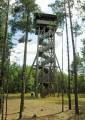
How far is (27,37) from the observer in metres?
24.1

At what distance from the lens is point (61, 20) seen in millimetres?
25297

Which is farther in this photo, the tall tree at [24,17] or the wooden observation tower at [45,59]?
the wooden observation tower at [45,59]

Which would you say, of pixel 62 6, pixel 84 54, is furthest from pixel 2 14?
pixel 84 54

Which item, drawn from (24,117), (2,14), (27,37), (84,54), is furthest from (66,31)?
(84,54)

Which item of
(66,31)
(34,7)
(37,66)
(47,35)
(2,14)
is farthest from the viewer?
(47,35)

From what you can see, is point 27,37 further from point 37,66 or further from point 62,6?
point 37,66

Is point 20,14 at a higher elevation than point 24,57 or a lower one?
higher

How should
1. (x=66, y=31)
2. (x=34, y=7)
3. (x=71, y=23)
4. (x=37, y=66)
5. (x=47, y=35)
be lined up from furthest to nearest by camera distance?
(x=47, y=35) < (x=37, y=66) < (x=66, y=31) < (x=71, y=23) < (x=34, y=7)

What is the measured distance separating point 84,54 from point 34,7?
1183 inches

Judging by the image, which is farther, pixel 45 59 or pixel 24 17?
pixel 45 59

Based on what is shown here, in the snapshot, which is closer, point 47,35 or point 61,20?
point 61,20

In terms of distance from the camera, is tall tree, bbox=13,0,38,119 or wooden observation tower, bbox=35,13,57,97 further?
wooden observation tower, bbox=35,13,57,97

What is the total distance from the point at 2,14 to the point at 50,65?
2986 centimetres

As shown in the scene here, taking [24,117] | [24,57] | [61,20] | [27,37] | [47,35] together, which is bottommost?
[24,117]
